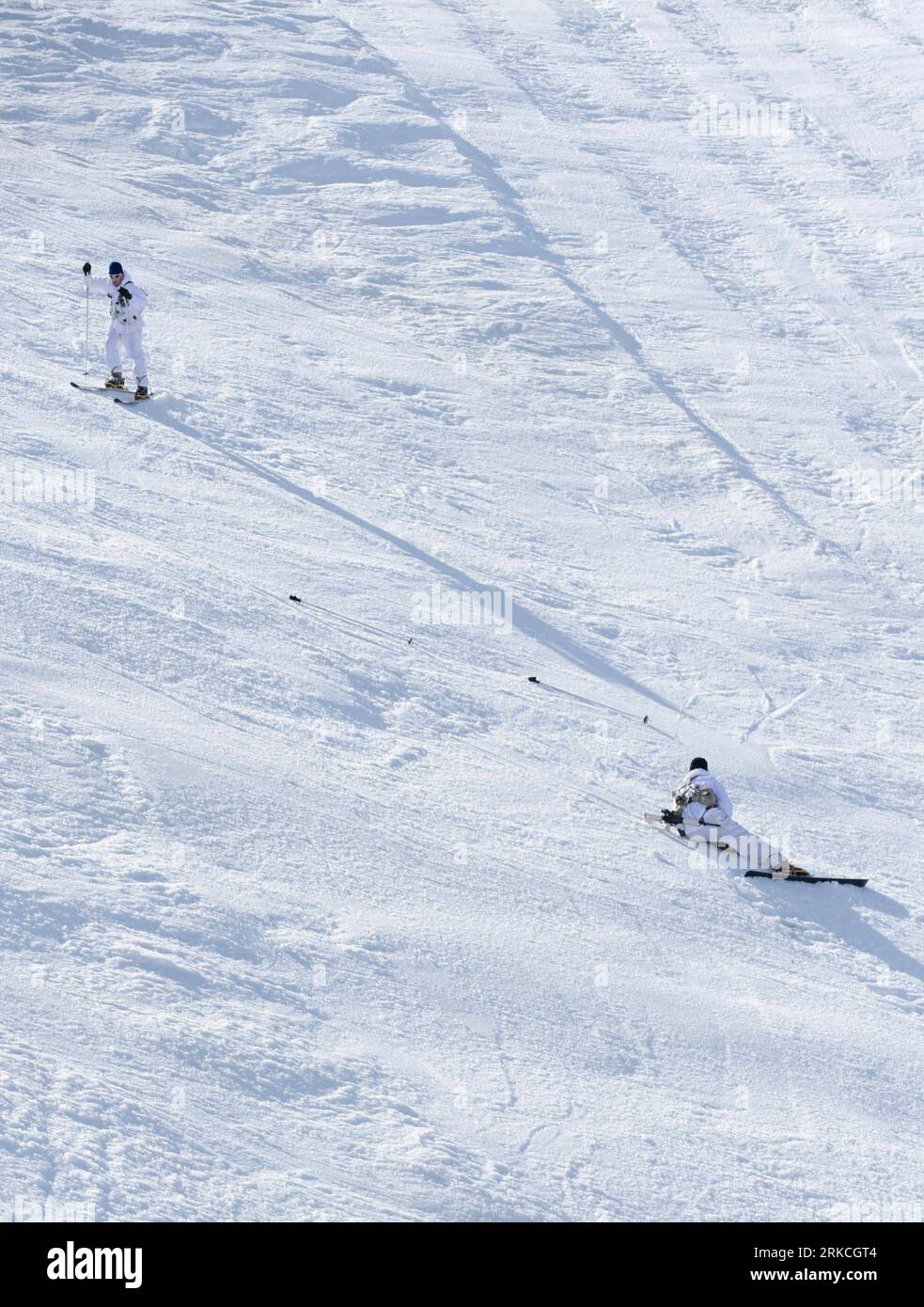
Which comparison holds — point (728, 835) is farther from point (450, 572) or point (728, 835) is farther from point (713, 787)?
point (450, 572)

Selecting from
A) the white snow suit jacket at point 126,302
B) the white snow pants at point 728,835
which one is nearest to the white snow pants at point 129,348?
the white snow suit jacket at point 126,302

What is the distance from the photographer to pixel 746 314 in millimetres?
19453

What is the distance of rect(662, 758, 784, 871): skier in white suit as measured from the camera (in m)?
10.8

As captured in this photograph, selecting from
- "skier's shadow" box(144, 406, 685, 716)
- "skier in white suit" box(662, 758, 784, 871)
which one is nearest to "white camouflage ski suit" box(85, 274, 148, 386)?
"skier's shadow" box(144, 406, 685, 716)

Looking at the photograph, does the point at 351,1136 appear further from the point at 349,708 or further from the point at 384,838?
the point at 349,708

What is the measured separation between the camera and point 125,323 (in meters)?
14.7

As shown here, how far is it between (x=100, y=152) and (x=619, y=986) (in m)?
16.1

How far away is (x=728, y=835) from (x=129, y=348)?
26.4ft

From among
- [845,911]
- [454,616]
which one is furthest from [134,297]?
[845,911]

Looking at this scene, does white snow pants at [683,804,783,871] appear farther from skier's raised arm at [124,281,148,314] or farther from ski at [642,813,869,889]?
skier's raised arm at [124,281,148,314]

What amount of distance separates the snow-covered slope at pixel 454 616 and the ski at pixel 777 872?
104 mm

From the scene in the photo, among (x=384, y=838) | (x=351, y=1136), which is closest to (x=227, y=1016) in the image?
(x=351, y=1136)

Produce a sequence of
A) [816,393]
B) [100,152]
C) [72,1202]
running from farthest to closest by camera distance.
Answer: [100,152]
[816,393]
[72,1202]

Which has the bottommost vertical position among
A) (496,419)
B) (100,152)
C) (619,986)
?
(619,986)
